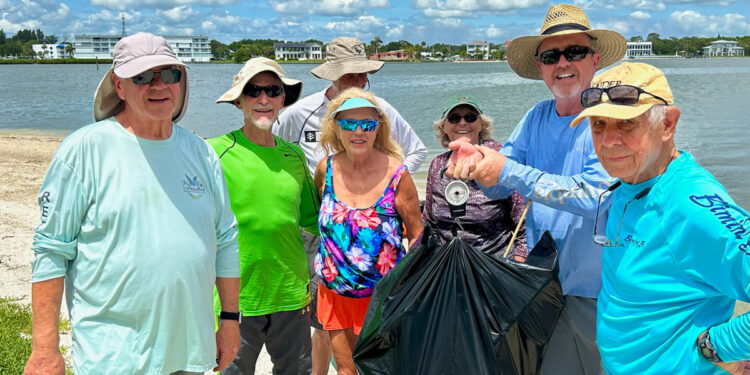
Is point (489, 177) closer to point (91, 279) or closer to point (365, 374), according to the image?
point (365, 374)

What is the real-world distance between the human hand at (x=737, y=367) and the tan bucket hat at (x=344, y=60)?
335cm

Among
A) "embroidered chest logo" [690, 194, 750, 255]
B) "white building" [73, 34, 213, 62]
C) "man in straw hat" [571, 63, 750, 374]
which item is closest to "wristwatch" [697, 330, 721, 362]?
"man in straw hat" [571, 63, 750, 374]

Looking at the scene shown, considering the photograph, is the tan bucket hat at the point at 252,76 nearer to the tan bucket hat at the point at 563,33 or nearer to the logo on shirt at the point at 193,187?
the logo on shirt at the point at 193,187

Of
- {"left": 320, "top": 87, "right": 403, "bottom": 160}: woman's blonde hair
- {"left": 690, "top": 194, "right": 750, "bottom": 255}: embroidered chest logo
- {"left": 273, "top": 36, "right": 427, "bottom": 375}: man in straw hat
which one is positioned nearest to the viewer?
{"left": 690, "top": 194, "right": 750, "bottom": 255}: embroidered chest logo

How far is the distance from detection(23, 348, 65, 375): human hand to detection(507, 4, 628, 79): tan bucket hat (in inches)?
95.7

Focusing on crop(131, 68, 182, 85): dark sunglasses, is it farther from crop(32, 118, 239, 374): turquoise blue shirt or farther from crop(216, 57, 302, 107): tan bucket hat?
crop(216, 57, 302, 107): tan bucket hat

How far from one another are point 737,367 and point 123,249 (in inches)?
80.5

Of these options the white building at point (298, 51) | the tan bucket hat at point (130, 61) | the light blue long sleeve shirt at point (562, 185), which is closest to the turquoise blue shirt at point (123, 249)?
the tan bucket hat at point (130, 61)

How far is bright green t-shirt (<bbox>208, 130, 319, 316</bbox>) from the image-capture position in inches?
123

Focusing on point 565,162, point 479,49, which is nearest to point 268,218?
point 565,162

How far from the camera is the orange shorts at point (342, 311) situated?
3.14m

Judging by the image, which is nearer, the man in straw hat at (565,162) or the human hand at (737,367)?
the human hand at (737,367)

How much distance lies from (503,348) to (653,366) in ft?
1.76

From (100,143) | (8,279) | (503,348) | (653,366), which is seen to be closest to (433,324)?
(503,348)
